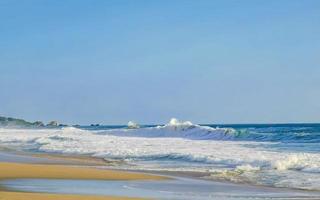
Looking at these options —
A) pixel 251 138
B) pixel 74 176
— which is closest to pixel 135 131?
pixel 251 138

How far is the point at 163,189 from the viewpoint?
12969mm

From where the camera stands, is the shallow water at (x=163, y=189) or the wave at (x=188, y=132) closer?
the shallow water at (x=163, y=189)

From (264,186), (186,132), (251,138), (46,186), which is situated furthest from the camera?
(186,132)

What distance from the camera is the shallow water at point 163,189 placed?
38.6 feet

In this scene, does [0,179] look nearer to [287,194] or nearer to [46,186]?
[46,186]

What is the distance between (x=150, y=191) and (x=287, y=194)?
2.73m

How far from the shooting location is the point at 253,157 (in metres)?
22.2

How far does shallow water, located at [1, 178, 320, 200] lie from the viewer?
11766 mm

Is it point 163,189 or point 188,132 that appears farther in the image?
point 188,132

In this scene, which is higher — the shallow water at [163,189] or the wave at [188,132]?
the wave at [188,132]

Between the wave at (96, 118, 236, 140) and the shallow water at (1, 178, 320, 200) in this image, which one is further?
the wave at (96, 118, 236, 140)

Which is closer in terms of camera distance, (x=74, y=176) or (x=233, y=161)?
(x=74, y=176)

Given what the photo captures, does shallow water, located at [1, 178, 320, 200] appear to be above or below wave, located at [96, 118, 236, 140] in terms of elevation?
below

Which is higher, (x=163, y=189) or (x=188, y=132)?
(x=188, y=132)
